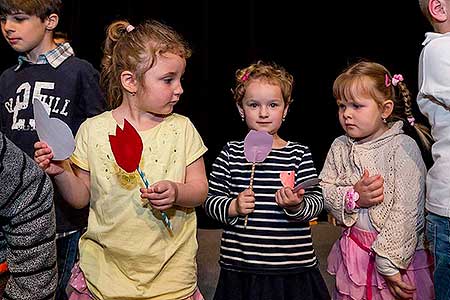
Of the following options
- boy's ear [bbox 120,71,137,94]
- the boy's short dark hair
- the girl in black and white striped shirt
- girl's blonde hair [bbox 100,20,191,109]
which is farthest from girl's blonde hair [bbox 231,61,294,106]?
the boy's short dark hair

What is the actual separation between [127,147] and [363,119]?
79 centimetres

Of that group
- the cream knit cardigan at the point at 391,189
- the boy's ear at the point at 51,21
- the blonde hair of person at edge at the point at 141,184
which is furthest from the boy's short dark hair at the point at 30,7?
the cream knit cardigan at the point at 391,189

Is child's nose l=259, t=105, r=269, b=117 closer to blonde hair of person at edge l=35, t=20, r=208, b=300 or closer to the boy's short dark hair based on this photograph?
blonde hair of person at edge l=35, t=20, r=208, b=300

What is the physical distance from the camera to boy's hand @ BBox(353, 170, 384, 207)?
216 centimetres

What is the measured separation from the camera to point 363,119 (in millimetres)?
2260

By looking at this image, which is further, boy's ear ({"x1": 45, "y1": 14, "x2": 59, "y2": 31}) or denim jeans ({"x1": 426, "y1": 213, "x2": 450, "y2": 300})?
boy's ear ({"x1": 45, "y1": 14, "x2": 59, "y2": 31})

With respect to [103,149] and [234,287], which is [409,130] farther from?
[103,149]

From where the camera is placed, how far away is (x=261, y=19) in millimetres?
3934

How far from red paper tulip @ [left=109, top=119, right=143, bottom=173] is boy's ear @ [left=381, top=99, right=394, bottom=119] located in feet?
2.73

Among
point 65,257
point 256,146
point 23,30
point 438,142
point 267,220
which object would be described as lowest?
point 65,257

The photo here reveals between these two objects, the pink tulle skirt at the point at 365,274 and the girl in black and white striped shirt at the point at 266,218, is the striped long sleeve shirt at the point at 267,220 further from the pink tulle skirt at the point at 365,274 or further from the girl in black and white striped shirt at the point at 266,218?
the pink tulle skirt at the point at 365,274

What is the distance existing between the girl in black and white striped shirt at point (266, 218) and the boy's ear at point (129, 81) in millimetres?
403

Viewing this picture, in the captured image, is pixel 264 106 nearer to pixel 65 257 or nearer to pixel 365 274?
pixel 365 274

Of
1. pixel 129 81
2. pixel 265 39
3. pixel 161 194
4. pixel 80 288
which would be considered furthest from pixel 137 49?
pixel 265 39
